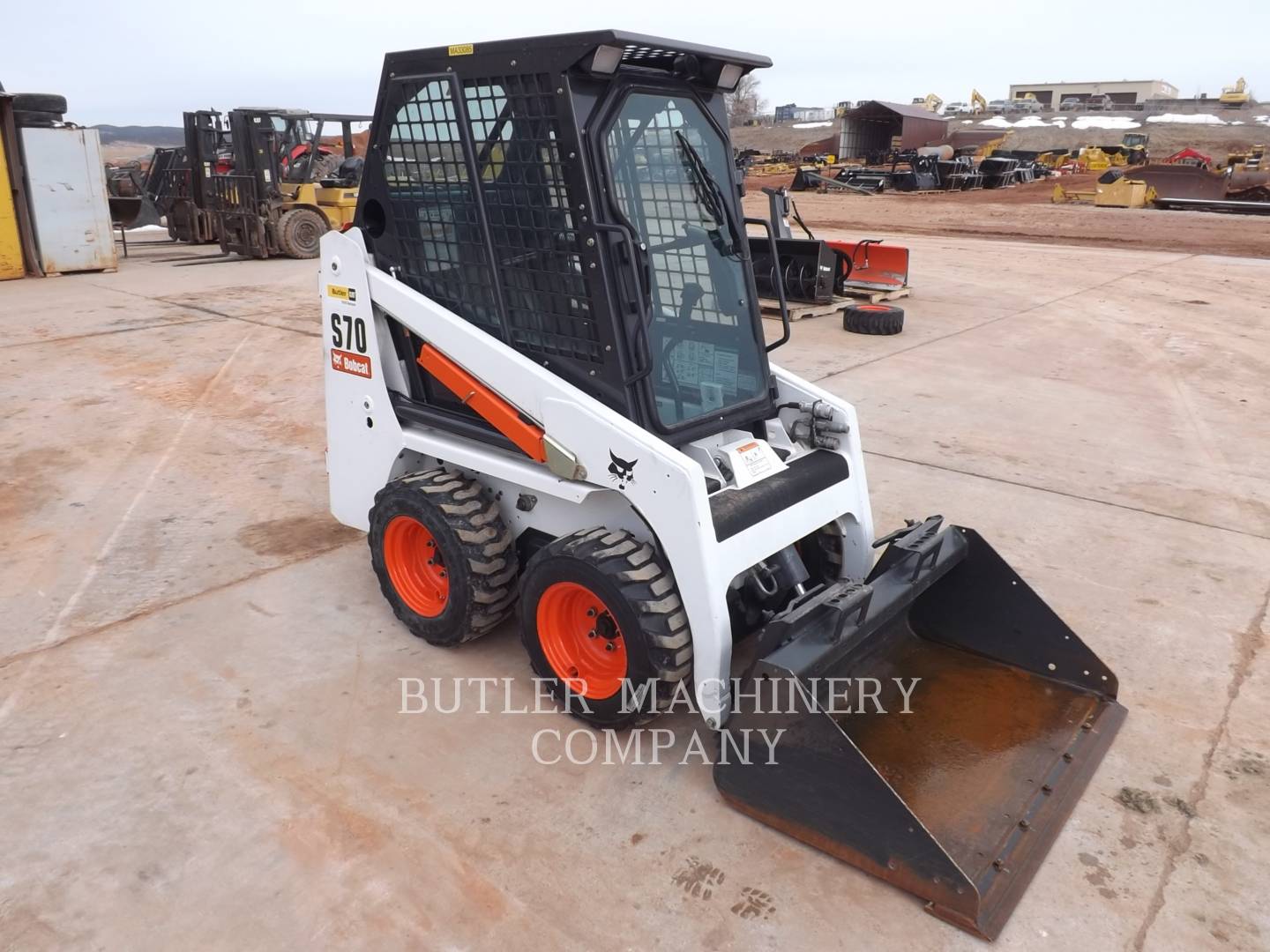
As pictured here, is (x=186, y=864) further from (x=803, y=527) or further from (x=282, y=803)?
(x=803, y=527)

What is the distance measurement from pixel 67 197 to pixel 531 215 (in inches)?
510

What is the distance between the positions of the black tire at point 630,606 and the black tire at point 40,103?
13.2 meters

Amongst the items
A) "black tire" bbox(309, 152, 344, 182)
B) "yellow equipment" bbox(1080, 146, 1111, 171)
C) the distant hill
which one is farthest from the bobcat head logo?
the distant hill

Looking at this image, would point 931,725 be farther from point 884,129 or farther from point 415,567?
point 884,129

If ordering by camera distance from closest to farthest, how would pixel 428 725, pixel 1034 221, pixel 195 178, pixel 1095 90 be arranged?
pixel 428 725
pixel 195 178
pixel 1034 221
pixel 1095 90

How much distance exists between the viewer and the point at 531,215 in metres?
3.13

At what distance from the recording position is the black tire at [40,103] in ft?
41.1

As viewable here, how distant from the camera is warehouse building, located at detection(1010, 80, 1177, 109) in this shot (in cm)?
8131

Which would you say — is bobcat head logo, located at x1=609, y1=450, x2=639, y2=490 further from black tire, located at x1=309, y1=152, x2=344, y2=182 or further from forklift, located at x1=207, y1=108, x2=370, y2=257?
black tire, located at x1=309, y1=152, x2=344, y2=182

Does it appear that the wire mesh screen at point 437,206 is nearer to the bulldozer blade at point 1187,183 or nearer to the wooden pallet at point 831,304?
the wooden pallet at point 831,304

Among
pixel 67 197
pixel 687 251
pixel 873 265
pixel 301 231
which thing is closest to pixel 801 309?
pixel 873 265

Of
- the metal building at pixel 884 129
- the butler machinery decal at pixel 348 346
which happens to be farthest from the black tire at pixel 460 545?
the metal building at pixel 884 129

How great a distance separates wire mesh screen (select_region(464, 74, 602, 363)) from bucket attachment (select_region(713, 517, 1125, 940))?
1.20m

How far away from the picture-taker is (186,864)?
101 inches
